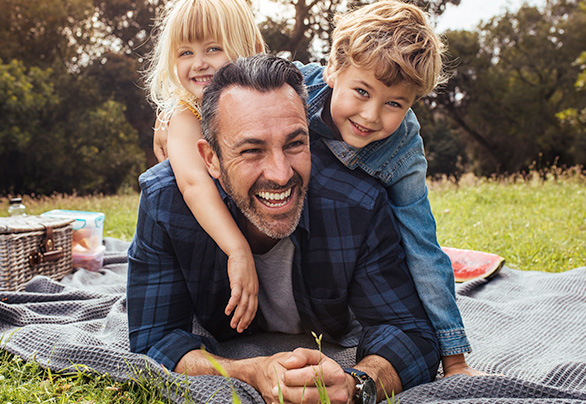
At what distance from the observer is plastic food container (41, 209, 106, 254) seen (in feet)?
15.8

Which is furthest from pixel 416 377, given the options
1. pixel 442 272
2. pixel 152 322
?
pixel 152 322

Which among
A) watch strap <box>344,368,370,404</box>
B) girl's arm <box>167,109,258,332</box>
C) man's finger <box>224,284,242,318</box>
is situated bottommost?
watch strap <box>344,368,370,404</box>

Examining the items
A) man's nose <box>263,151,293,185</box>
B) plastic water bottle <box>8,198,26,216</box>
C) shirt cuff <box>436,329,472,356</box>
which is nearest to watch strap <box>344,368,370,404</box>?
shirt cuff <box>436,329,472,356</box>

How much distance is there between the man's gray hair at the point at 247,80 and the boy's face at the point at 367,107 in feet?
0.90

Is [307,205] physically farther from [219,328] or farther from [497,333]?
[497,333]

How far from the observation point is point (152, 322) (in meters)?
2.38

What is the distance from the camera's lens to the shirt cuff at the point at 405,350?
223 cm

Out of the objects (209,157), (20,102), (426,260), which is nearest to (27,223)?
(209,157)

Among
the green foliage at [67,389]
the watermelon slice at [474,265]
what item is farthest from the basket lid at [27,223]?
the watermelon slice at [474,265]

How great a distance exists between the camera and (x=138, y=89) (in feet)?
62.0

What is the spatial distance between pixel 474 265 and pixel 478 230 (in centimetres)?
162

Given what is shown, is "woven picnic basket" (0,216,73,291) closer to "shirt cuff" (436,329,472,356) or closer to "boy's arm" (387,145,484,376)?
"boy's arm" (387,145,484,376)

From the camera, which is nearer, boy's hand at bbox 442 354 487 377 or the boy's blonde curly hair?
boy's hand at bbox 442 354 487 377

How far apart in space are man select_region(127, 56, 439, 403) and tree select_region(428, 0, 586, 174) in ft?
74.5
